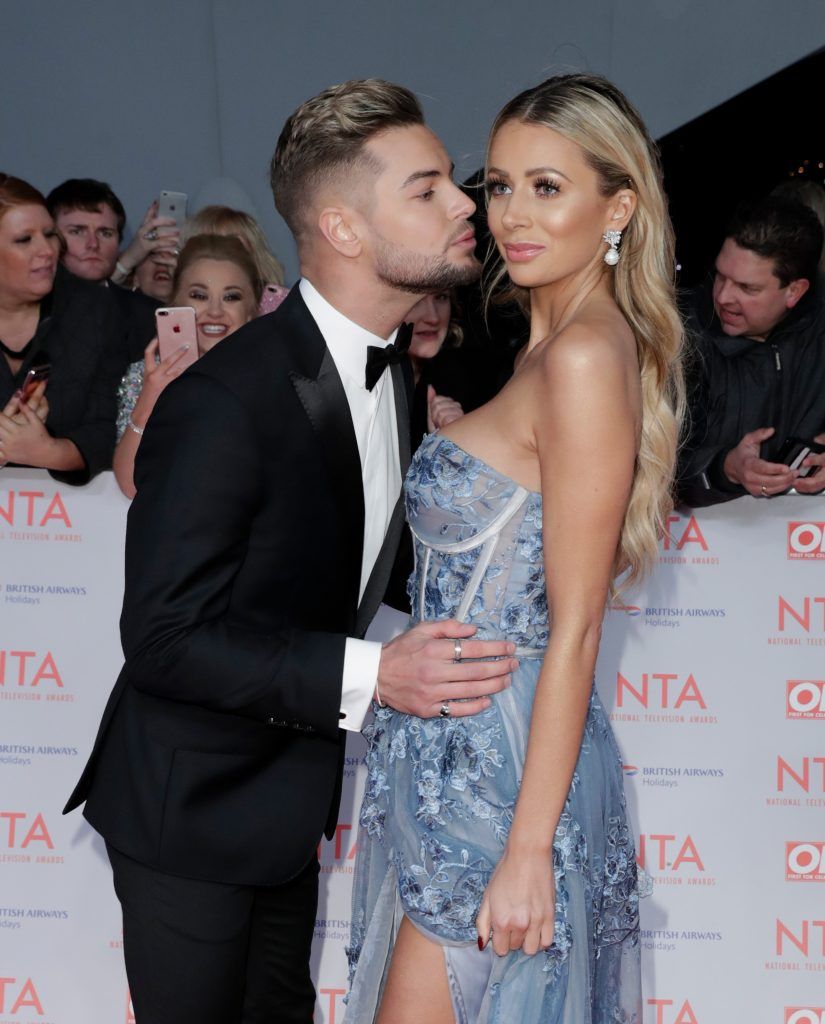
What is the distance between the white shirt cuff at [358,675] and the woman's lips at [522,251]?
2.22ft

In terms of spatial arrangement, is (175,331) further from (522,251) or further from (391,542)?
(522,251)

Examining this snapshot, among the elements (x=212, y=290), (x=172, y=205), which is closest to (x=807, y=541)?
(x=212, y=290)

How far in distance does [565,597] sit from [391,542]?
19.3 inches

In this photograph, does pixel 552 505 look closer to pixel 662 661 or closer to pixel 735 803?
pixel 662 661

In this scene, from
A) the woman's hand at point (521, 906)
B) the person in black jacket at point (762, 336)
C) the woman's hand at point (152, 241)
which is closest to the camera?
the woman's hand at point (521, 906)

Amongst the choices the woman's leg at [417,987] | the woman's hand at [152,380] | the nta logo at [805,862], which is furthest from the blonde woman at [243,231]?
the woman's leg at [417,987]

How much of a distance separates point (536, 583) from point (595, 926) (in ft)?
1.84

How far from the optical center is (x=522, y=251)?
2078 mm

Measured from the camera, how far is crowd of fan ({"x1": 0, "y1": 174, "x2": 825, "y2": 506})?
9.86ft

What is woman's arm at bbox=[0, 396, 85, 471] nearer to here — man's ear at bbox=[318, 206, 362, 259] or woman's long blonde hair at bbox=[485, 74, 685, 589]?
man's ear at bbox=[318, 206, 362, 259]

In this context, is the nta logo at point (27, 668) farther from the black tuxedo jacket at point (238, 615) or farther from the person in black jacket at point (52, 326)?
the black tuxedo jacket at point (238, 615)

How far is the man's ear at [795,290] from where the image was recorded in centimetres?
374

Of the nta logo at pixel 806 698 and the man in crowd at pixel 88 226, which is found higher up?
the man in crowd at pixel 88 226

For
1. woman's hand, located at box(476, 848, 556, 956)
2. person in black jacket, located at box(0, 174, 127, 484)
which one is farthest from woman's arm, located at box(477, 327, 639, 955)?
person in black jacket, located at box(0, 174, 127, 484)
